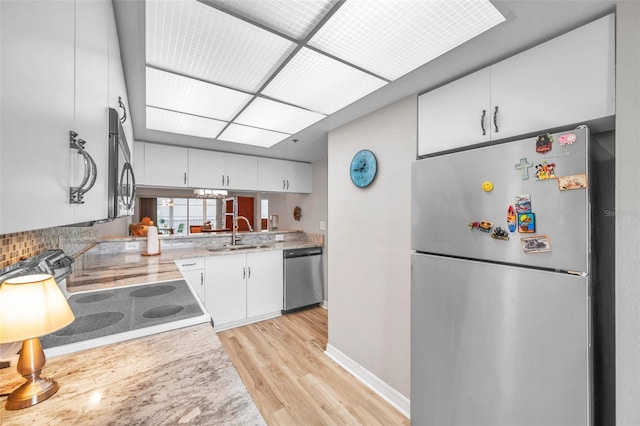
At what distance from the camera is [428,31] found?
1.17 m

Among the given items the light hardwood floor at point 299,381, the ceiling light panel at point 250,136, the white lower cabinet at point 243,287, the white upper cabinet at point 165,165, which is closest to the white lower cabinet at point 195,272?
the white lower cabinet at point 243,287

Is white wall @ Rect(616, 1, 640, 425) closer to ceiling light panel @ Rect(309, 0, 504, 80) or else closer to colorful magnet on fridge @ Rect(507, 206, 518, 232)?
colorful magnet on fridge @ Rect(507, 206, 518, 232)

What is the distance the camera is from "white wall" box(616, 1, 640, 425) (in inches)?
38.9

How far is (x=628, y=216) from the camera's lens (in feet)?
3.30

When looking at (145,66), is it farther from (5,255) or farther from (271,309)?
(271,309)

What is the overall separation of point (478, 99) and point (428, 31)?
21.1 inches

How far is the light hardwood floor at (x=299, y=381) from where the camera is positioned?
1797mm

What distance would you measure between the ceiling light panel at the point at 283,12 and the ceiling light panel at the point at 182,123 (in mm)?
1278

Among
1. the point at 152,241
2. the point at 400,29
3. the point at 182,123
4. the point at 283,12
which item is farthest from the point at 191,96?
the point at 152,241

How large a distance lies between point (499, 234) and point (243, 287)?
279cm

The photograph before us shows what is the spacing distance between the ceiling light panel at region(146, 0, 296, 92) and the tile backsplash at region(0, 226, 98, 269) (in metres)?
0.98

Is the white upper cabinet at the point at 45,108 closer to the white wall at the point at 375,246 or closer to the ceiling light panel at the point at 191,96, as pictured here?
the ceiling light panel at the point at 191,96

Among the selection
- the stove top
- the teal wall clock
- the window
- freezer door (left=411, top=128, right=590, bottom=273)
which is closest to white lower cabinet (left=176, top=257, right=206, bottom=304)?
the stove top

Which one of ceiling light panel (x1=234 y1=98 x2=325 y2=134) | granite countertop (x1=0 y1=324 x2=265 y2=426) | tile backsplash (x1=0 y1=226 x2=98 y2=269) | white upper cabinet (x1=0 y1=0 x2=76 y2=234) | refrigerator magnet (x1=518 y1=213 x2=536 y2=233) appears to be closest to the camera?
white upper cabinet (x1=0 y1=0 x2=76 y2=234)
